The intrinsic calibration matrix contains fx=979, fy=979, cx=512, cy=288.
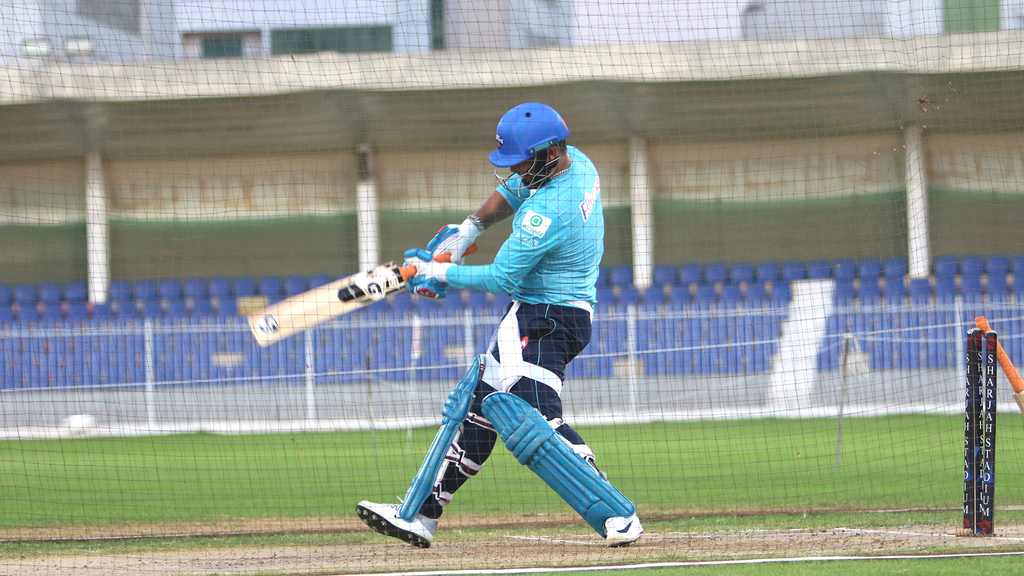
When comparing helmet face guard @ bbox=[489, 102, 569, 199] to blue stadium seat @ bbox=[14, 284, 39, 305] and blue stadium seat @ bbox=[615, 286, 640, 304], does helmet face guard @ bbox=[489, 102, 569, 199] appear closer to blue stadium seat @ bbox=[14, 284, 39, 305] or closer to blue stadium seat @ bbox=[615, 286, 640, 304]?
blue stadium seat @ bbox=[615, 286, 640, 304]

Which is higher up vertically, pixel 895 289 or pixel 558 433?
pixel 895 289

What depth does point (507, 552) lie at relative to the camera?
4555mm

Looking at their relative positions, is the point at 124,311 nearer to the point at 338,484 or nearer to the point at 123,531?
the point at 338,484

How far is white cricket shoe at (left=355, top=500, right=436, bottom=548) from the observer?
405 centimetres

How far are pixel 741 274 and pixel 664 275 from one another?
1.15 metres

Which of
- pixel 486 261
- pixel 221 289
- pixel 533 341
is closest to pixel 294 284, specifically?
pixel 221 289

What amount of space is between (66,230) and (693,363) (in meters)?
8.60

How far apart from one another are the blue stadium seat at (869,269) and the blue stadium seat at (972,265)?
119 centimetres


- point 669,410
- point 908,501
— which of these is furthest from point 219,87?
point 908,501

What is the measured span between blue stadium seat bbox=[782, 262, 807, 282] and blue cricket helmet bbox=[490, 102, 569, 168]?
10.5 metres

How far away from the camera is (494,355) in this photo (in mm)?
4004

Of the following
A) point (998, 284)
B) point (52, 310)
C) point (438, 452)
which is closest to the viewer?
point (438, 452)

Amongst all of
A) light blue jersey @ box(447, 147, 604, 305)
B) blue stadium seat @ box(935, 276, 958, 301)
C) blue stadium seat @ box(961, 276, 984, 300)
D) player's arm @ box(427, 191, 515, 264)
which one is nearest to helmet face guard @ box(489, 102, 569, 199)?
light blue jersey @ box(447, 147, 604, 305)

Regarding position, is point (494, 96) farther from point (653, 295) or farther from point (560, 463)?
point (560, 463)
